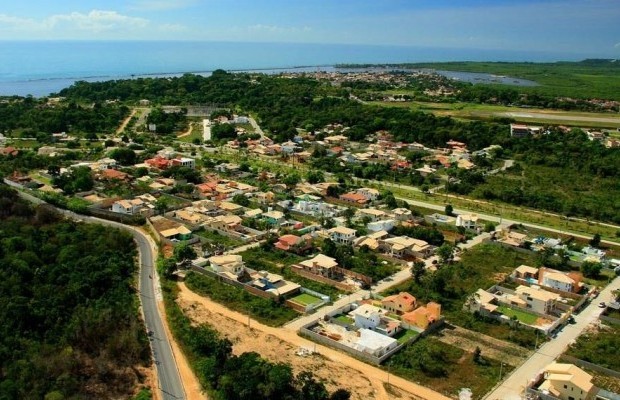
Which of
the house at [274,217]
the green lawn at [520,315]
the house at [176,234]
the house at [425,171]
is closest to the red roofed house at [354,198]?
the house at [274,217]

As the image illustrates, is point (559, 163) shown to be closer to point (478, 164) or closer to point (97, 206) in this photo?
point (478, 164)

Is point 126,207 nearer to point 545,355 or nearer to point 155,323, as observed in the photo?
point 155,323

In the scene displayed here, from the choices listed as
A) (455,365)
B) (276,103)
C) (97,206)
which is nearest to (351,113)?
(276,103)

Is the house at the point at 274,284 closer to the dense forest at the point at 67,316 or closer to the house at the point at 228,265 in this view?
the house at the point at 228,265

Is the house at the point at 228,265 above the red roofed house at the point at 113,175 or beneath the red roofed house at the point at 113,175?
beneath

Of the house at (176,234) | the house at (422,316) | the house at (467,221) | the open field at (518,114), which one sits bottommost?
the house at (422,316)
